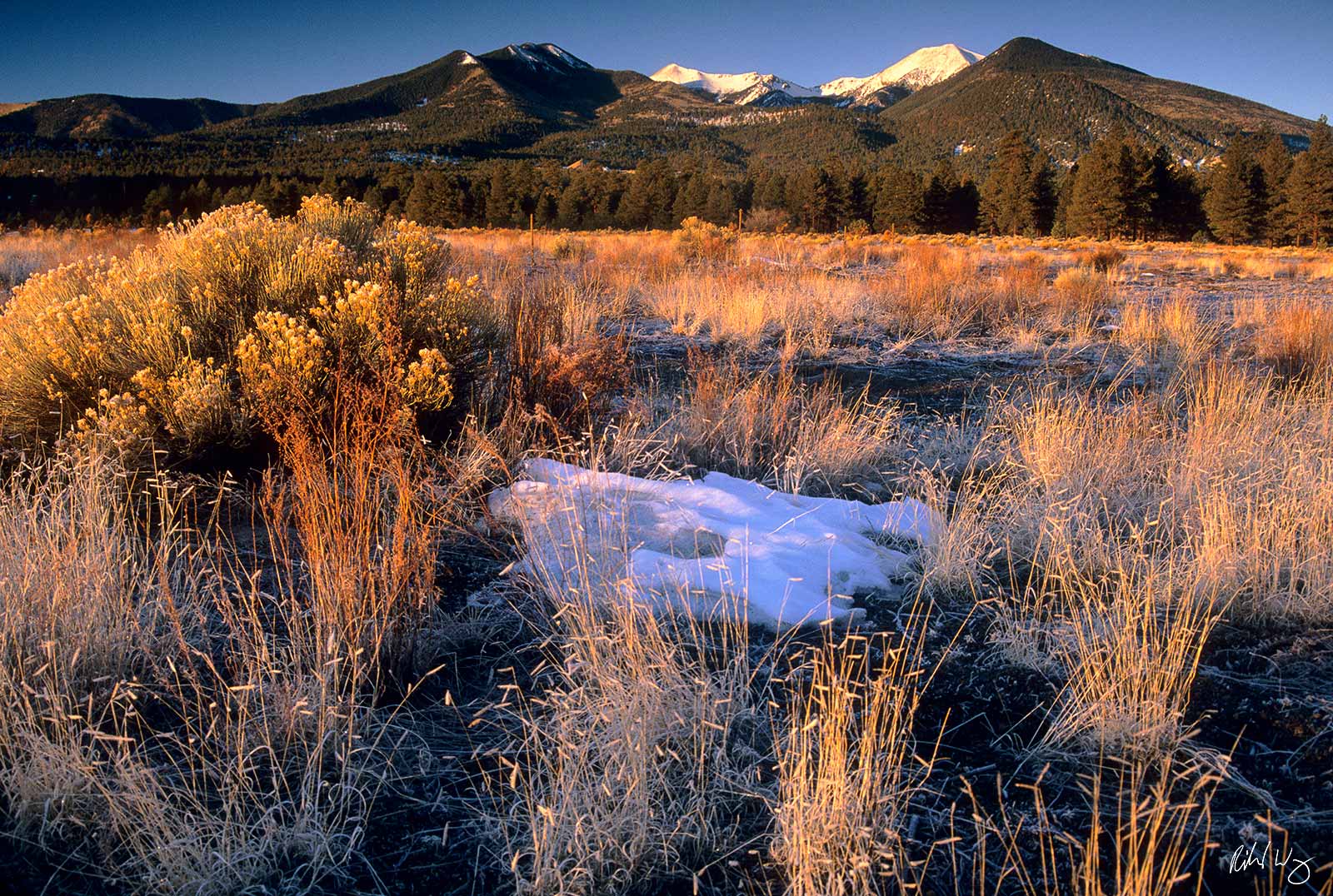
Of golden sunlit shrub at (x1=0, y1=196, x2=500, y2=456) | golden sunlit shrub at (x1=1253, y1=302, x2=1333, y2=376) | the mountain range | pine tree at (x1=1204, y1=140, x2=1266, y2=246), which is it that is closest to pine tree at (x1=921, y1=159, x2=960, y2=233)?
pine tree at (x1=1204, y1=140, x2=1266, y2=246)

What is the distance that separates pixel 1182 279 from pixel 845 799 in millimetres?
17041

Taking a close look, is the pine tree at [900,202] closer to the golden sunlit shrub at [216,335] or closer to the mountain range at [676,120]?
the golden sunlit shrub at [216,335]

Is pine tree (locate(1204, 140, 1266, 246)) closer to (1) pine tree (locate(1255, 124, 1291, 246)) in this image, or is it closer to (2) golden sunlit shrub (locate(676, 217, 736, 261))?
(1) pine tree (locate(1255, 124, 1291, 246))

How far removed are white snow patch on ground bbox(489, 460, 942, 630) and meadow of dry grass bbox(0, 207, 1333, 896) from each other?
2.6 inches

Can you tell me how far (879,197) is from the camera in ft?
155

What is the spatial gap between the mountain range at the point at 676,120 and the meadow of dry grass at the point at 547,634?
9632 cm

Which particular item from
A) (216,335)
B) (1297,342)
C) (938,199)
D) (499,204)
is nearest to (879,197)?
(938,199)

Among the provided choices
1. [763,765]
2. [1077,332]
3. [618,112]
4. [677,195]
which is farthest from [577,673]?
[618,112]

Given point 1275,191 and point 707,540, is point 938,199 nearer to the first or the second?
point 1275,191

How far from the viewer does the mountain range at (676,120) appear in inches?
4235
